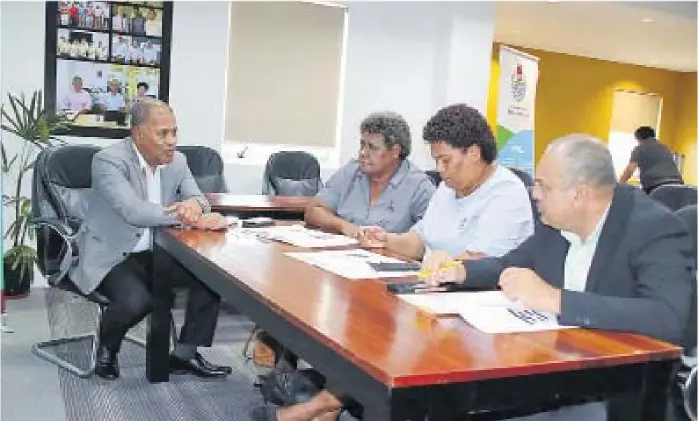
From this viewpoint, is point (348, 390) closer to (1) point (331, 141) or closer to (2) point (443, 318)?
(2) point (443, 318)

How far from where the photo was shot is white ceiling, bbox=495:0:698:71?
708cm

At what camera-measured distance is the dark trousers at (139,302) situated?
2973mm

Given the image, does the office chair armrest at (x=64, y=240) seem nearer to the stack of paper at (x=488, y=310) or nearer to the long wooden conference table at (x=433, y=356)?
the long wooden conference table at (x=433, y=356)

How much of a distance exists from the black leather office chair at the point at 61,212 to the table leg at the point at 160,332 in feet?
0.73

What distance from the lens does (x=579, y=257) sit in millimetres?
1735

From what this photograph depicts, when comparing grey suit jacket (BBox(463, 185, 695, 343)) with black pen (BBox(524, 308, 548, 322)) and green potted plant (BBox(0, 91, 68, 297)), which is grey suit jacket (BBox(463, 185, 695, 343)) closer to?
black pen (BBox(524, 308, 548, 322))

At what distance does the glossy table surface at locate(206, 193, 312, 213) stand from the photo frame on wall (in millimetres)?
1341

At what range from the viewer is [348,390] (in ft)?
4.16

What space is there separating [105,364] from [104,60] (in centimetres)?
271

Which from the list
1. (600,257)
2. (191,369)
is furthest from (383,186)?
(600,257)

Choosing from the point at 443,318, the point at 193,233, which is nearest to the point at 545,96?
the point at 193,233

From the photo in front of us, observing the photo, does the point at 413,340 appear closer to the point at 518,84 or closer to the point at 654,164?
the point at 518,84

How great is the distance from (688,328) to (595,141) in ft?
1.79

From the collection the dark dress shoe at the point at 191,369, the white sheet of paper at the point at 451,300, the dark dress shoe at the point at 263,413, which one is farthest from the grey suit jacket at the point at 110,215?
the white sheet of paper at the point at 451,300
